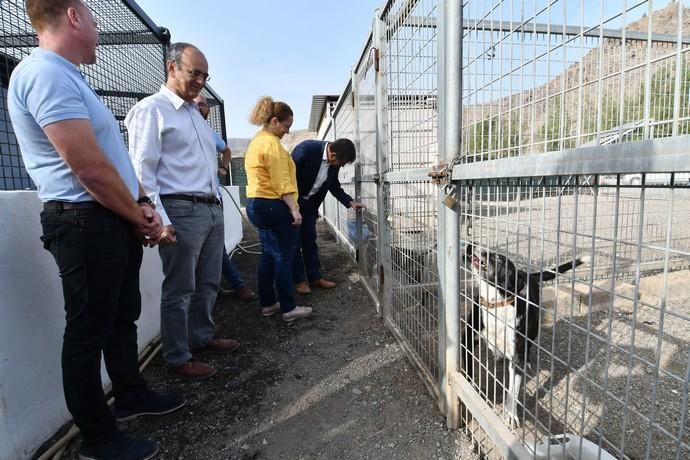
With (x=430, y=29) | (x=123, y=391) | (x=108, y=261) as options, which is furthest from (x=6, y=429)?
(x=430, y=29)

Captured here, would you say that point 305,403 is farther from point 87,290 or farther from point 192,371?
point 87,290

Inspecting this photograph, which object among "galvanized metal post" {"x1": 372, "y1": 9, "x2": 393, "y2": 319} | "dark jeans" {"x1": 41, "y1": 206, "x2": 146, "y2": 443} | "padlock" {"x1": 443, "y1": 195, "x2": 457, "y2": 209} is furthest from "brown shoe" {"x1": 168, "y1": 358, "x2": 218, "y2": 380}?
"padlock" {"x1": 443, "y1": 195, "x2": 457, "y2": 209}

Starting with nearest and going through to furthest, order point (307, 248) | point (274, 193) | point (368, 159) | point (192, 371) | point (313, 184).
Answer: point (192, 371)
point (274, 193)
point (368, 159)
point (313, 184)
point (307, 248)

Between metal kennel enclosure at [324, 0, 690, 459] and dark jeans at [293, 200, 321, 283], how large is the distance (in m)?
0.89

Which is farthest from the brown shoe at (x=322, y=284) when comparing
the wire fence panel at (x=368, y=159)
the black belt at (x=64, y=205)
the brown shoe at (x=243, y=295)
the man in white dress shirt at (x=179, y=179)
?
the black belt at (x=64, y=205)

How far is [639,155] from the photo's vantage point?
32.1 inches

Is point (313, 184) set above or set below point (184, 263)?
above

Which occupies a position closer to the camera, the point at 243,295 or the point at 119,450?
the point at 119,450

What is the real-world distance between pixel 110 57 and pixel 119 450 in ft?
9.04

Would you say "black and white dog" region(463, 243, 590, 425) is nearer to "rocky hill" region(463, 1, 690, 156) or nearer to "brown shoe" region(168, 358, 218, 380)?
"rocky hill" region(463, 1, 690, 156)

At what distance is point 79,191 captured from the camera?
1.58 m

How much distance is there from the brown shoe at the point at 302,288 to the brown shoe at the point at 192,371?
1.73 metres

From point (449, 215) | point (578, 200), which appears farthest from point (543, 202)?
point (449, 215)

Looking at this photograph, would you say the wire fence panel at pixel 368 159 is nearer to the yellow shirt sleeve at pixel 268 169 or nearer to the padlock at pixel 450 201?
the yellow shirt sleeve at pixel 268 169
